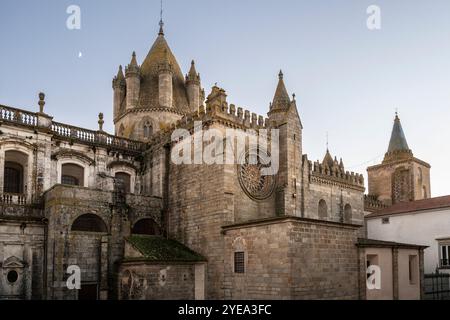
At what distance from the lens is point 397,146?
49.2m

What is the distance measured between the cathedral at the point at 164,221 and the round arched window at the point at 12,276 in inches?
2.1

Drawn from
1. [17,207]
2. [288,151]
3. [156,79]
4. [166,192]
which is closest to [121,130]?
[156,79]

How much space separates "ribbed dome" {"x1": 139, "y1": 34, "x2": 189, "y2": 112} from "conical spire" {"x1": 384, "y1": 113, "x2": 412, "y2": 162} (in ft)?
81.5

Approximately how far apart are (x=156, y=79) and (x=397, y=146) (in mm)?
28088

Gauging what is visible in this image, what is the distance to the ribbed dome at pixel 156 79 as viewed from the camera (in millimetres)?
36406

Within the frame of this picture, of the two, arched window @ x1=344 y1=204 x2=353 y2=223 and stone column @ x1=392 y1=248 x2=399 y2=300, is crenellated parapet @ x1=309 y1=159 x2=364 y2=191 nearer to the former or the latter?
arched window @ x1=344 y1=204 x2=353 y2=223

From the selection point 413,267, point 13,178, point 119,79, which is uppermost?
point 119,79

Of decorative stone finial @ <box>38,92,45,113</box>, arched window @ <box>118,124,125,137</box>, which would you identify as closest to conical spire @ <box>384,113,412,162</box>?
arched window @ <box>118,124,125,137</box>

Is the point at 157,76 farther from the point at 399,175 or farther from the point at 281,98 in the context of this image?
the point at 399,175

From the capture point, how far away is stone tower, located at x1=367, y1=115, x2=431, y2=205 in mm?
46969

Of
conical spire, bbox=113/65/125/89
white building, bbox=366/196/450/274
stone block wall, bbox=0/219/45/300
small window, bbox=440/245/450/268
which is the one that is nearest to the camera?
stone block wall, bbox=0/219/45/300

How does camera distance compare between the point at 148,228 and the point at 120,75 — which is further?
the point at 120,75

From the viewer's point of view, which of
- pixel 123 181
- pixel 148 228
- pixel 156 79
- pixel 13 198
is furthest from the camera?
pixel 156 79
